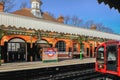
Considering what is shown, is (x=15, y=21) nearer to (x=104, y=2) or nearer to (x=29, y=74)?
(x=29, y=74)

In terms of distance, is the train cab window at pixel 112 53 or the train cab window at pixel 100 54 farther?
the train cab window at pixel 100 54

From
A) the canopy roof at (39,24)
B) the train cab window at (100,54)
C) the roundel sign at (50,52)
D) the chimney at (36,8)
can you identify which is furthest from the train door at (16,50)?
the chimney at (36,8)

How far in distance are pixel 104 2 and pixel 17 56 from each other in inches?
946

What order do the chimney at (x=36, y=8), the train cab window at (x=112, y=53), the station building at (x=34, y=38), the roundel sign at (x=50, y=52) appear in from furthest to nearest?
the chimney at (x=36, y=8) → the station building at (x=34, y=38) → the roundel sign at (x=50, y=52) → the train cab window at (x=112, y=53)

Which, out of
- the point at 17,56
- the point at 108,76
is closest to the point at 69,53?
the point at 17,56

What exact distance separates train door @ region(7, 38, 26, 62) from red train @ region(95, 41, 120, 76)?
18066 mm

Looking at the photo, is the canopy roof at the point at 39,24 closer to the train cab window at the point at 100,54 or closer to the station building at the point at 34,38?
the station building at the point at 34,38

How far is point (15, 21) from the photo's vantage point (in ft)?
102

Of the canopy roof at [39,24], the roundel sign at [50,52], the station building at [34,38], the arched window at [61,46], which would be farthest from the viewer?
the arched window at [61,46]

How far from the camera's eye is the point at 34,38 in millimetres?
33375

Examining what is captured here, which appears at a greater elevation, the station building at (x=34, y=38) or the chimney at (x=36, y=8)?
the chimney at (x=36, y=8)

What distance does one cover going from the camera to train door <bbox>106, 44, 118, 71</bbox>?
42.9ft

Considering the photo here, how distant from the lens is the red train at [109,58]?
42.5ft

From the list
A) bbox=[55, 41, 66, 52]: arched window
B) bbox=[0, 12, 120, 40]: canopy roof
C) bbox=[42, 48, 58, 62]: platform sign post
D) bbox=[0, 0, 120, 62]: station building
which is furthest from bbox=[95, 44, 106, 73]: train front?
bbox=[55, 41, 66, 52]: arched window
